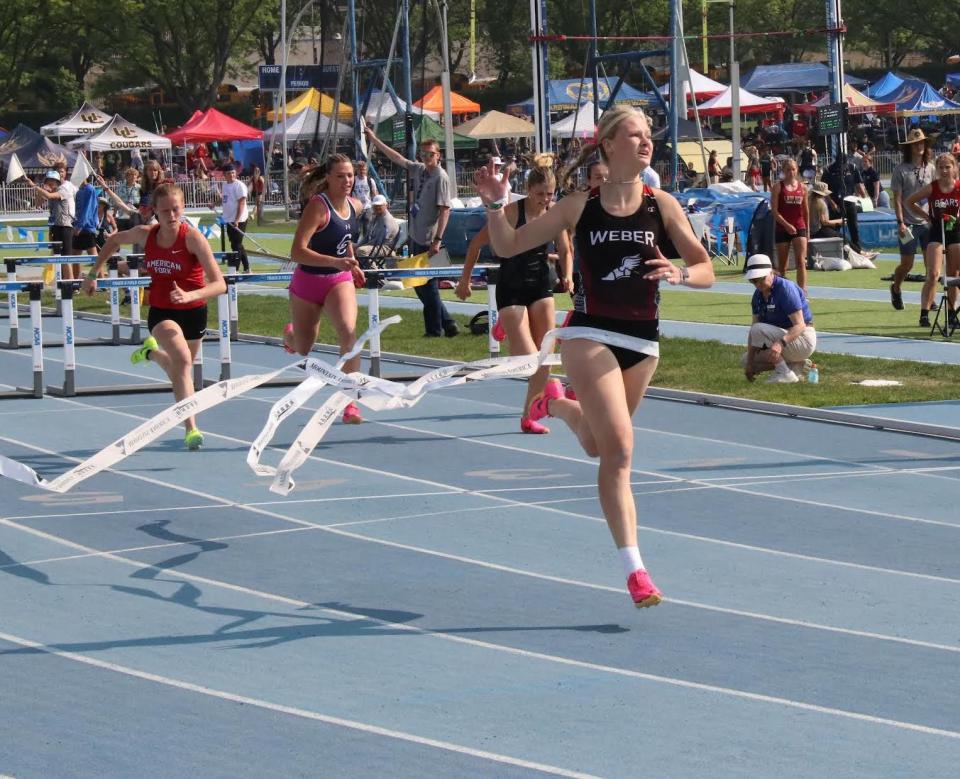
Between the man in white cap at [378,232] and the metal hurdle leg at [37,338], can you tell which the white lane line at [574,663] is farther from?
the man in white cap at [378,232]

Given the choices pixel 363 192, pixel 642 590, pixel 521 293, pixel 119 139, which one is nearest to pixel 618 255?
pixel 642 590

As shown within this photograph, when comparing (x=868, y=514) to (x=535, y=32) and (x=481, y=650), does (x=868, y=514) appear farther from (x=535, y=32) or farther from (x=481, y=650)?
(x=535, y=32)

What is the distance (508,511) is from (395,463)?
1836 millimetres

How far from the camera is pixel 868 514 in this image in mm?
9516

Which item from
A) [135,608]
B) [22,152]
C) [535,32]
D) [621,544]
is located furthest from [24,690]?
[22,152]

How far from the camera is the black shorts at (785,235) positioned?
2045 cm

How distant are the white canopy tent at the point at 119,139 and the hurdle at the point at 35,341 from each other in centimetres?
4001

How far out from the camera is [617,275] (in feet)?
23.2

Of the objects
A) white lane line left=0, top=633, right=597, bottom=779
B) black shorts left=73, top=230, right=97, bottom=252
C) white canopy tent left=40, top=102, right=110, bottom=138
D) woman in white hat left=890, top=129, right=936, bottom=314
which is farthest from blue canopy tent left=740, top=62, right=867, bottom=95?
white lane line left=0, top=633, right=597, bottom=779

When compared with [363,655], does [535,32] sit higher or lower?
higher

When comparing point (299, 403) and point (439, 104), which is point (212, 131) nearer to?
point (439, 104)

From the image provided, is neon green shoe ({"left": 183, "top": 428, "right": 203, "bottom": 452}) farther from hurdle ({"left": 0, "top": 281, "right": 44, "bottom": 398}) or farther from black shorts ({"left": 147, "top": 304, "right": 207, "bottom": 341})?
hurdle ({"left": 0, "top": 281, "right": 44, "bottom": 398})

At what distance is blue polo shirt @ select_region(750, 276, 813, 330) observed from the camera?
14.5 metres

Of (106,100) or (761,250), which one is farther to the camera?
(106,100)
